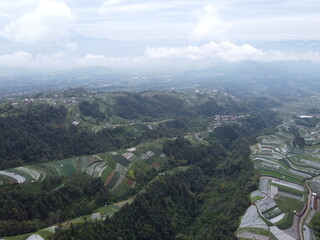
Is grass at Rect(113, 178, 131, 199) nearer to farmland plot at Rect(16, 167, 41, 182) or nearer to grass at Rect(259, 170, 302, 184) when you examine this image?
farmland plot at Rect(16, 167, 41, 182)

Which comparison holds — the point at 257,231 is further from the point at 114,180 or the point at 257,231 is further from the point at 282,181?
the point at 114,180

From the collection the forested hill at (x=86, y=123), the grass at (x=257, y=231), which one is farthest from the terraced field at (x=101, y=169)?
the grass at (x=257, y=231)

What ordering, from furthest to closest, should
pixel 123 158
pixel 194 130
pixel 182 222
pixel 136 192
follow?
pixel 194 130, pixel 123 158, pixel 136 192, pixel 182 222

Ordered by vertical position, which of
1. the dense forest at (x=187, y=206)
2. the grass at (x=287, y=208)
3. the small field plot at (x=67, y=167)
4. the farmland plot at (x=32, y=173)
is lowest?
the dense forest at (x=187, y=206)

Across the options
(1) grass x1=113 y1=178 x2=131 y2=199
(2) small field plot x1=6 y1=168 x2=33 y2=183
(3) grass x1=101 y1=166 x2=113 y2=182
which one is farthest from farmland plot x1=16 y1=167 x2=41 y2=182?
(1) grass x1=113 y1=178 x2=131 y2=199

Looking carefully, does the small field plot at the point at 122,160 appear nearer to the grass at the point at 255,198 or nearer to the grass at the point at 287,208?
the grass at the point at 255,198

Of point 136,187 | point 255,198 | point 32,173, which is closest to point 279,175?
point 255,198

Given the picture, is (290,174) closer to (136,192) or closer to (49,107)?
(136,192)

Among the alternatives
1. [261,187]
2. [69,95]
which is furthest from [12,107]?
[261,187]
